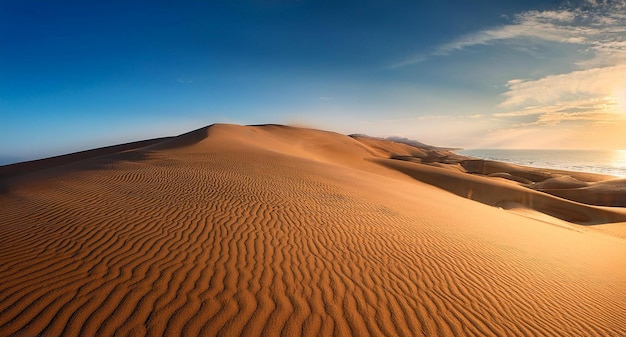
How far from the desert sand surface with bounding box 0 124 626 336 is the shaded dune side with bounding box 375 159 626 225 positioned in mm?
10095

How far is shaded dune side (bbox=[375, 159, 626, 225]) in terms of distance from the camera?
62.5 ft

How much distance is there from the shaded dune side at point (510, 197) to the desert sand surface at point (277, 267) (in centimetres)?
1009

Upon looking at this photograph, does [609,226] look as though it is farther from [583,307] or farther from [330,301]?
[330,301]

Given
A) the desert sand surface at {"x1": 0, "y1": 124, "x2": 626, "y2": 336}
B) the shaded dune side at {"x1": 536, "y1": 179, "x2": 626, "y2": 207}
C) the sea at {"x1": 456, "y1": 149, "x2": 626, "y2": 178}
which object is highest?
the desert sand surface at {"x1": 0, "y1": 124, "x2": 626, "y2": 336}

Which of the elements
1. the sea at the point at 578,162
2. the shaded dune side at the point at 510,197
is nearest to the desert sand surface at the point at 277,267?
the shaded dune side at the point at 510,197

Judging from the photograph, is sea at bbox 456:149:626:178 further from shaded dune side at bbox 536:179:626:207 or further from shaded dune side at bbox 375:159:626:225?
shaded dune side at bbox 375:159:626:225

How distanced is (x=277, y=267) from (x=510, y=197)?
78.6 ft

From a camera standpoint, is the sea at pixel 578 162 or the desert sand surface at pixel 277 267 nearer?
the desert sand surface at pixel 277 267

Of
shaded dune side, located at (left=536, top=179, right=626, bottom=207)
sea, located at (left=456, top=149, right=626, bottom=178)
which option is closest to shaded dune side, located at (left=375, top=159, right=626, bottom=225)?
shaded dune side, located at (left=536, top=179, right=626, bottom=207)

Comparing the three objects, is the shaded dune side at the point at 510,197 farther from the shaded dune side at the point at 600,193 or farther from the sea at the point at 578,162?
the sea at the point at 578,162

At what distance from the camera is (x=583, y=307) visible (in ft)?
17.2

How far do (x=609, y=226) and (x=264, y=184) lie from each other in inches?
779

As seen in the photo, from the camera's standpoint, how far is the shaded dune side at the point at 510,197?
1905 centimetres

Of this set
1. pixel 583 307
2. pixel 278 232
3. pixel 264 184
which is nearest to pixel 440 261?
pixel 583 307
